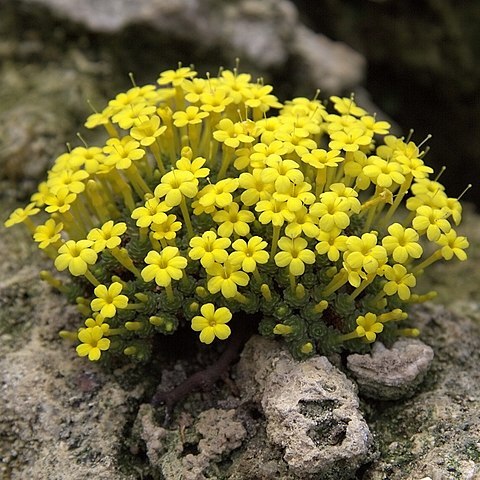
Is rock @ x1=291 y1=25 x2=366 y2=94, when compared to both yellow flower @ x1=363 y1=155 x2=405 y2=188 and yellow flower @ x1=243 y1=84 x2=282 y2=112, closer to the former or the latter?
yellow flower @ x1=243 y1=84 x2=282 y2=112

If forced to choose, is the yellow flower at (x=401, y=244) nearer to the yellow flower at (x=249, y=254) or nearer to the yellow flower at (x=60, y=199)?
the yellow flower at (x=249, y=254)

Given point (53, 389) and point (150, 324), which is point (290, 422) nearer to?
point (150, 324)

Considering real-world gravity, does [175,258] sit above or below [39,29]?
above

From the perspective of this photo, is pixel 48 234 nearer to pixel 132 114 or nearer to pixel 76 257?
pixel 76 257

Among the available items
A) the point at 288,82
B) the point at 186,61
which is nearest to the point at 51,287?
the point at 186,61

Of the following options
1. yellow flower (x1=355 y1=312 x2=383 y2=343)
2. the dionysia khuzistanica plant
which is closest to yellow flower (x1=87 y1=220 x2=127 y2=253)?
the dionysia khuzistanica plant
